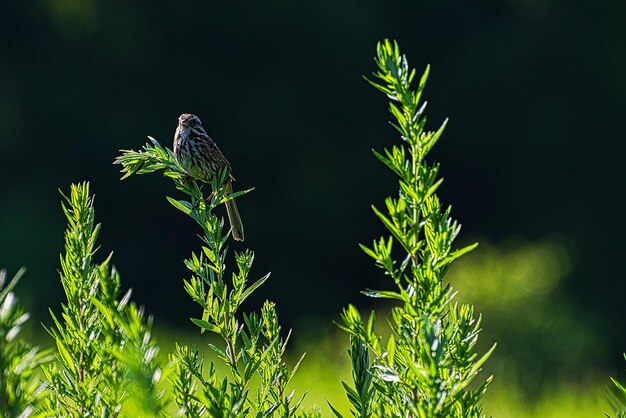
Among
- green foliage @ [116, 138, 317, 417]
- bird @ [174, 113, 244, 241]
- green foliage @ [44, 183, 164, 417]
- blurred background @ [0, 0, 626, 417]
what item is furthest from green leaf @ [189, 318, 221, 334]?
blurred background @ [0, 0, 626, 417]

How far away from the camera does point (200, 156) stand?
356 cm

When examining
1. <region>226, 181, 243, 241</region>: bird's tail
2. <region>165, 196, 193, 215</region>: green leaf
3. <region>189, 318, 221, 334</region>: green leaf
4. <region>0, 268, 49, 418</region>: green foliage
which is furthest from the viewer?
<region>226, 181, 243, 241</region>: bird's tail

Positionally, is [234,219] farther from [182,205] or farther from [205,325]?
[205,325]

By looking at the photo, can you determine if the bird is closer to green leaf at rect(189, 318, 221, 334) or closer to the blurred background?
green leaf at rect(189, 318, 221, 334)

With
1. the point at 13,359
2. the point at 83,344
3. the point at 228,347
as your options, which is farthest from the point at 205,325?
the point at 13,359

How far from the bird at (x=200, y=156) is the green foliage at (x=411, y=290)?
82.5 inches

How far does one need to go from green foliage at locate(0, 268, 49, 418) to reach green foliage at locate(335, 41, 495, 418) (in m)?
0.33

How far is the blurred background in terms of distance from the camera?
27.9 m

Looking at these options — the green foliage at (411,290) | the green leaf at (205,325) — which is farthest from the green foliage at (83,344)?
the green foliage at (411,290)

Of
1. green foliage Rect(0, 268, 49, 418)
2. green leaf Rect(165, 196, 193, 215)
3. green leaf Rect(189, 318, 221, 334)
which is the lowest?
green foliage Rect(0, 268, 49, 418)

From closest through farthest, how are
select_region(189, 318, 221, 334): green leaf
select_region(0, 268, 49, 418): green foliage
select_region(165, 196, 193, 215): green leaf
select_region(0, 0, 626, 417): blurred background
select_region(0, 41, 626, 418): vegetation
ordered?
select_region(0, 268, 49, 418): green foliage → select_region(0, 41, 626, 418): vegetation → select_region(189, 318, 221, 334): green leaf → select_region(165, 196, 193, 215): green leaf → select_region(0, 0, 626, 417): blurred background

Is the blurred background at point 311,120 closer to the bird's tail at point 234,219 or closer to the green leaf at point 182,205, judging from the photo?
the bird's tail at point 234,219

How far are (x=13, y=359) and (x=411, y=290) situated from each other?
41cm

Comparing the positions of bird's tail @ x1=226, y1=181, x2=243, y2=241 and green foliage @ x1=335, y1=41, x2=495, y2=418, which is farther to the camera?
bird's tail @ x1=226, y1=181, x2=243, y2=241
